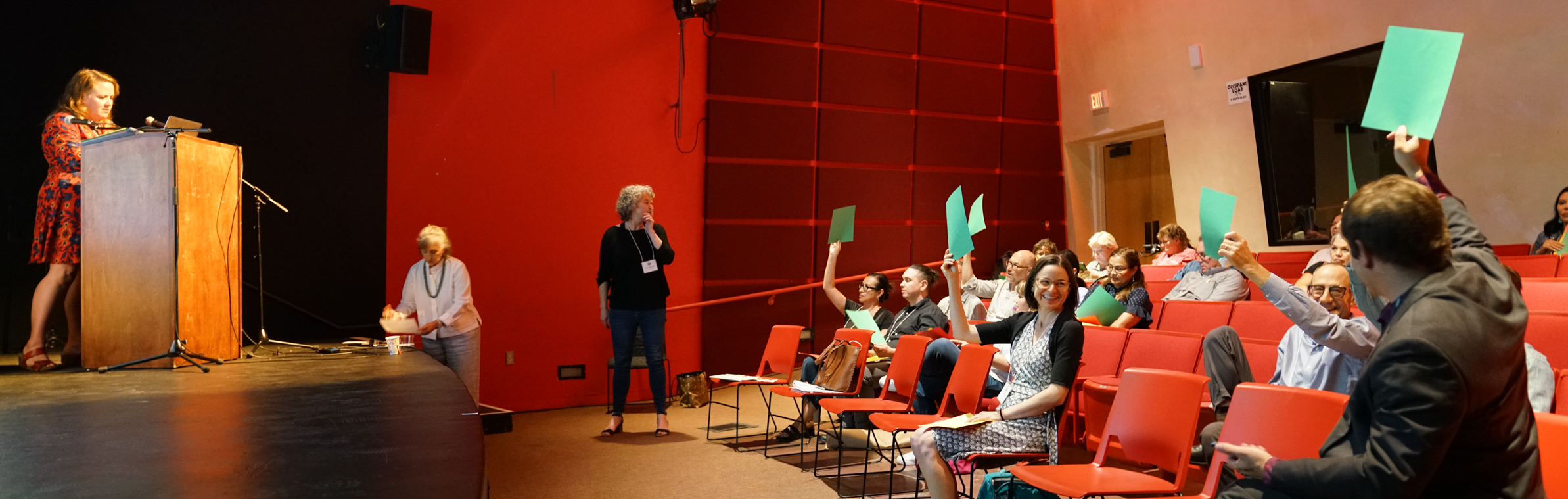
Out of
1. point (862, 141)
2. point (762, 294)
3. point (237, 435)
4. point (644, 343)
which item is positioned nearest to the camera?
point (237, 435)

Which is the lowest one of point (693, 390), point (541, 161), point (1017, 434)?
point (693, 390)

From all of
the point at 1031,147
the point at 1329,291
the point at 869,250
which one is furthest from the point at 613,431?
the point at 1031,147

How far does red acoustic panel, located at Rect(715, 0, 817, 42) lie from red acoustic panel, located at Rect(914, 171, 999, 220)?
1.38m

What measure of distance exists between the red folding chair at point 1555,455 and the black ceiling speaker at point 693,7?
4977 millimetres

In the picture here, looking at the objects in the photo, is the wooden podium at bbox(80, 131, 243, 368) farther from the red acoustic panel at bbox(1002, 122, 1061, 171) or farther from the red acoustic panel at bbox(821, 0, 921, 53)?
the red acoustic panel at bbox(1002, 122, 1061, 171)

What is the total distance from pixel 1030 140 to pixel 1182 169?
4.21 ft

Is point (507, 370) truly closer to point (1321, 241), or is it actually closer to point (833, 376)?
point (833, 376)

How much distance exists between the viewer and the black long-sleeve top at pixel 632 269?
4.80 meters

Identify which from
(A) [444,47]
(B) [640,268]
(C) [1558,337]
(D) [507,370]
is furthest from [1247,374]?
(A) [444,47]

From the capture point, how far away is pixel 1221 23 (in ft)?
21.2

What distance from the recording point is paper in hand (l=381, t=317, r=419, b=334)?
14.8 feet

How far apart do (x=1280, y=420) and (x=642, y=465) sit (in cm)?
283

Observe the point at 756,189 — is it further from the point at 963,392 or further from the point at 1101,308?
the point at 963,392

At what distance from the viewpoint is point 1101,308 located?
14.5ft
